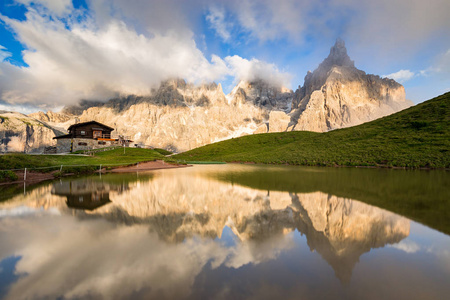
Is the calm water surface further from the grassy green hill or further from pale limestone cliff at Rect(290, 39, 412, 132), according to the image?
pale limestone cliff at Rect(290, 39, 412, 132)

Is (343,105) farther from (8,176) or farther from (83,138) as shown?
(8,176)

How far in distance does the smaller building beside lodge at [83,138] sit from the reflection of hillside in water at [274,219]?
7237 cm

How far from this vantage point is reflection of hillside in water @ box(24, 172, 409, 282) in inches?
252

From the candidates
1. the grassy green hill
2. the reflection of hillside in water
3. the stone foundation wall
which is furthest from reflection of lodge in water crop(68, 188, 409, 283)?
the stone foundation wall

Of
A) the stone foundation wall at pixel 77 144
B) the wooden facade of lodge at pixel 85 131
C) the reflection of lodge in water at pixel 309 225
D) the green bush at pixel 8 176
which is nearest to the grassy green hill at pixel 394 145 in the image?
the reflection of lodge in water at pixel 309 225

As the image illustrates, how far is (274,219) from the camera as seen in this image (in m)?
8.76

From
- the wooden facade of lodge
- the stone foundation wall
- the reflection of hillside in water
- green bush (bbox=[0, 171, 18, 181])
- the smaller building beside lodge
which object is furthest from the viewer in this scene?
the wooden facade of lodge

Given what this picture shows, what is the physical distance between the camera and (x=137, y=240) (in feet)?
21.7

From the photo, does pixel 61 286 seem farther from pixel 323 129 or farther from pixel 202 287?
pixel 323 129

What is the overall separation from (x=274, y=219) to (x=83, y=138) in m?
83.3

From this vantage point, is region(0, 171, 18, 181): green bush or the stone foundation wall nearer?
region(0, 171, 18, 181): green bush

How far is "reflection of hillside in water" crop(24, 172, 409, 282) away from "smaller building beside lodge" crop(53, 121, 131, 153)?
72.4 metres

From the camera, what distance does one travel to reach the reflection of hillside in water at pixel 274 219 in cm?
640

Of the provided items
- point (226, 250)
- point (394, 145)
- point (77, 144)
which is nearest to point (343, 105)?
point (394, 145)
